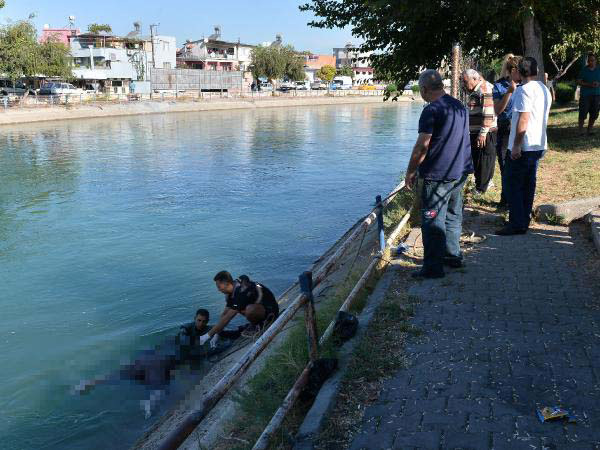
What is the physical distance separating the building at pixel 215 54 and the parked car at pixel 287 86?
23.8ft

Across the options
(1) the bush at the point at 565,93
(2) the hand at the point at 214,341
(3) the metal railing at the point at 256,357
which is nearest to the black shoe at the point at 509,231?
(3) the metal railing at the point at 256,357

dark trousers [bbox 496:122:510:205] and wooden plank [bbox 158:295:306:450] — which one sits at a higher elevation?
dark trousers [bbox 496:122:510:205]

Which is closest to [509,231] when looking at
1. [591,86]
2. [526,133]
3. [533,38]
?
[526,133]

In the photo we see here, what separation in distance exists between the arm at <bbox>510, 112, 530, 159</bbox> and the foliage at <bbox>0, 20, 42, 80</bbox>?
4782 centimetres

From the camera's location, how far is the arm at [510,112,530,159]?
A: 21.5 feet

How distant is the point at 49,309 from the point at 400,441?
311 inches

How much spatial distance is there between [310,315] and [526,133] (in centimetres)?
365

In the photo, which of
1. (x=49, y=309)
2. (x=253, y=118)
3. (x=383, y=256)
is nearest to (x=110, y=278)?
(x=49, y=309)

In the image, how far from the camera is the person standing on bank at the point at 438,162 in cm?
545

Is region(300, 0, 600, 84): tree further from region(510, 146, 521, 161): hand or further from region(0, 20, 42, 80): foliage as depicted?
region(0, 20, 42, 80): foliage

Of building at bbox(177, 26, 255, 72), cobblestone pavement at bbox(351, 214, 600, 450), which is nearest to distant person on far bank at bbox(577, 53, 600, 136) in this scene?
cobblestone pavement at bbox(351, 214, 600, 450)

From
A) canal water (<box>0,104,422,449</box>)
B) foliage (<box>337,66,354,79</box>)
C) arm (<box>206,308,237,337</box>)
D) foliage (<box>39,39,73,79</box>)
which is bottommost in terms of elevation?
canal water (<box>0,104,422,449</box>)

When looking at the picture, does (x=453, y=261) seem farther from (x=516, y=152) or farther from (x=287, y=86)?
(x=287, y=86)

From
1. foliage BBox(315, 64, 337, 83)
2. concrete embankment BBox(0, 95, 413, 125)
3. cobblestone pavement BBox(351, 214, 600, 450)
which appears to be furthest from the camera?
foliage BBox(315, 64, 337, 83)
